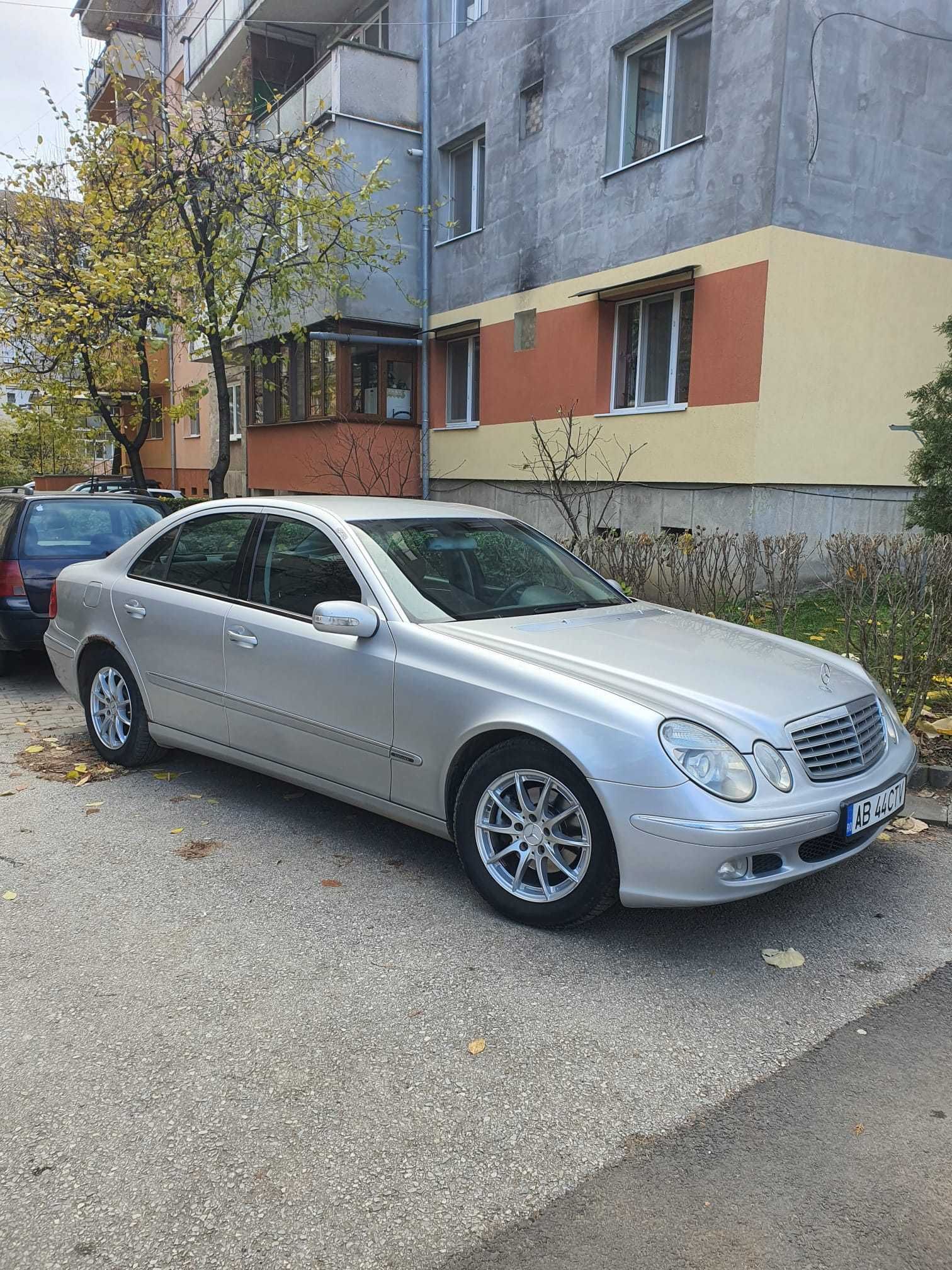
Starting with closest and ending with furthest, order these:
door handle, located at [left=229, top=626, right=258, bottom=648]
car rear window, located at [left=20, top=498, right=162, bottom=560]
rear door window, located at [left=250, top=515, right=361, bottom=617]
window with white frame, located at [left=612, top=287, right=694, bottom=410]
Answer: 1. rear door window, located at [left=250, top=515, right=361, bottom=617]
2. door handle, located at [left=229, top=626, right=258, bottom=648]
3. car rear window, located at [left=20, top=498, right=162, bottom=560]
4. window with white frame, located at [left=612, top=287, right=694, bottom=410]

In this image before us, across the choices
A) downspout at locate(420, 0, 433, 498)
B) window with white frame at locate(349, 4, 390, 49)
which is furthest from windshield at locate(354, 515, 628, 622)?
window with white frame at locate(349, 4, 390, 49)

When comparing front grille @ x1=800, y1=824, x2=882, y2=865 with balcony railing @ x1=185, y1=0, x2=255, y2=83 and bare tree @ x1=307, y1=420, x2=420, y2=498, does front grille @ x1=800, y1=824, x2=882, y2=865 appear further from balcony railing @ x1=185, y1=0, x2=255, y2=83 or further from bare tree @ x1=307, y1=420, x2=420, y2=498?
balcony railing @ x1=185, y1=0, x2=255, y2=83

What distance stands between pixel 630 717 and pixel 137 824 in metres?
2.74

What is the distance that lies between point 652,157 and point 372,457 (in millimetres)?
6951

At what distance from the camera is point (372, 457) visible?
17.1 meters

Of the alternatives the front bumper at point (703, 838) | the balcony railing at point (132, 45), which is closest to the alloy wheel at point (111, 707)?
the front bumper at point (703, 838)

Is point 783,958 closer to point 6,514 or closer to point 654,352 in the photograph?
point 6,514

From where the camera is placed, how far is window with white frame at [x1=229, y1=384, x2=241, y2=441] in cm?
2422

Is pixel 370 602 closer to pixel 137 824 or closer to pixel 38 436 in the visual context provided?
pixel 137 824

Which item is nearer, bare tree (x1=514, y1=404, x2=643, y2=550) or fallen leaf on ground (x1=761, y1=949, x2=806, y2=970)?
fallen leaf on ground (x1=761, y1=949, x2=806, y2=970)

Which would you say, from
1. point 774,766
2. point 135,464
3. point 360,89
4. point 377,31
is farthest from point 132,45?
point 774,766

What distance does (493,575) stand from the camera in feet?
15.6

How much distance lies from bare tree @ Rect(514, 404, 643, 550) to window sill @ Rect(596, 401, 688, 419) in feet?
0.76

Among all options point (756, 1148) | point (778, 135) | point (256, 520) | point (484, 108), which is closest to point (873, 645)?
point (256, 520)
